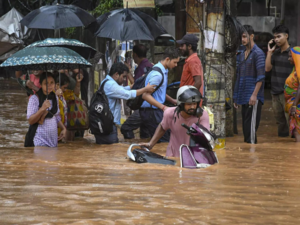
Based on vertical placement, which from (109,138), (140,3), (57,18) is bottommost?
(109,138)

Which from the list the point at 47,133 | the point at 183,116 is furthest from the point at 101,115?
the point at 183,116

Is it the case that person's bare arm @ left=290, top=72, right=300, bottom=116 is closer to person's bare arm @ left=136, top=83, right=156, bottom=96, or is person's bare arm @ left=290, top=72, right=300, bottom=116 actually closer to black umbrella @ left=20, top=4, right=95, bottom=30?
person's bare arm @ left=136, top=83, right=156, bottom=96

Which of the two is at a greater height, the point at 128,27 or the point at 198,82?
the point at 128,27

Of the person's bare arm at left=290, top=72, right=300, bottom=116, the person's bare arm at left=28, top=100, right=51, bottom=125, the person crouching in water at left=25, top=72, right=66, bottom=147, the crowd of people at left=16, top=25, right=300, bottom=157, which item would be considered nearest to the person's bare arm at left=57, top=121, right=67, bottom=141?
the crowd of people at left=16, top=25, right=300, bottom=157

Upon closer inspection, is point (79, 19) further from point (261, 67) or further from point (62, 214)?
point (62, 214)

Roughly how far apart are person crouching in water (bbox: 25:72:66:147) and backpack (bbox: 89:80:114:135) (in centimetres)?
59

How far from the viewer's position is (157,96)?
28.9 feet

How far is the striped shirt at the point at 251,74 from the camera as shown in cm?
938

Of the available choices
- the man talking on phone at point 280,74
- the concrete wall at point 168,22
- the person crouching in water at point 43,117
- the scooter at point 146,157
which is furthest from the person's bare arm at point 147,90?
the concrete wall at point 168,22

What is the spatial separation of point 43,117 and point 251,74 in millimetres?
3405

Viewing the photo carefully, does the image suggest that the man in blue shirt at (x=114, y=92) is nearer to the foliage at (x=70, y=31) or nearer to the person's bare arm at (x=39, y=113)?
the person's bare arm at (x=39, y=113)

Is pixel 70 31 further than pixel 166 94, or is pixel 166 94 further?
pixel 70 31

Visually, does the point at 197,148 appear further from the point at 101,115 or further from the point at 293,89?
the point at 293,89

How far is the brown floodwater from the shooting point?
4.59 metres
